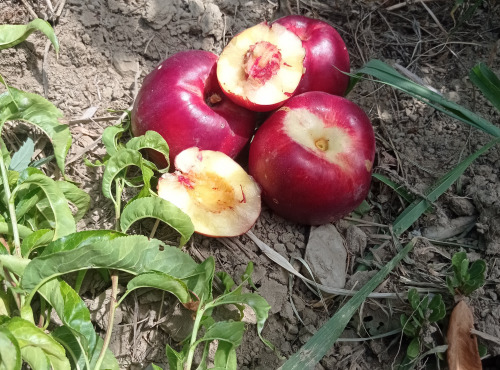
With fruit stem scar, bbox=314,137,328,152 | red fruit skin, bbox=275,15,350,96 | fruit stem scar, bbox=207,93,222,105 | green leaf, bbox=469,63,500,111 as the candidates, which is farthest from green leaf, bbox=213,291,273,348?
green leaf, bbox=469,63,500,111

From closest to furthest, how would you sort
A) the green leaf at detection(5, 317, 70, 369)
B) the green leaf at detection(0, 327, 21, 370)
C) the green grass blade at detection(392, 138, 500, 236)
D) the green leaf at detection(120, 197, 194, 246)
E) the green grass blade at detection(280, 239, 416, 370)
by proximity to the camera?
1. the green leaf at detection(0, 327, 21, 370)
2. the green leaf at detection(5, 317, 70, 369)
3. the green grass blade at detection(280, 239, 416, 370)
4. the green leaf at detection(120, 197, 194, 246)
5. the green grass blade at detection(392, 138, 500, 236)

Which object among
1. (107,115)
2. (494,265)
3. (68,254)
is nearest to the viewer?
(68,254)

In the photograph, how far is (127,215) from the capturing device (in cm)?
132

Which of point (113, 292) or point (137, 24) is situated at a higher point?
point (137, 24)

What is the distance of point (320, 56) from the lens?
1.61 metres

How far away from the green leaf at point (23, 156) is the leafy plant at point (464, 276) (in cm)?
116

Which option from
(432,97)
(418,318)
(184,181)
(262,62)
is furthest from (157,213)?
(432,97)

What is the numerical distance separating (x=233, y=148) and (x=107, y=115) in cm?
40

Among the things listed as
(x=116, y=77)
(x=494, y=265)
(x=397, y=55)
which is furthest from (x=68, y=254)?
(x=397, y=55)

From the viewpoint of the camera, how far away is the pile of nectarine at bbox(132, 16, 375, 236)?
4.76 ft

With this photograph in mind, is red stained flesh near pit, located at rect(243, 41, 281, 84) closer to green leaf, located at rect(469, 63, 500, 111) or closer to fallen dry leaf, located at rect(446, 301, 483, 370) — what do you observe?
green leaf, located at rect(469, 63, 500, 111)

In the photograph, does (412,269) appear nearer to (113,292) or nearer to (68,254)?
(113,292)

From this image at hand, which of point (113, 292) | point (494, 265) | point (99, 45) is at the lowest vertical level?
point (494, 265)

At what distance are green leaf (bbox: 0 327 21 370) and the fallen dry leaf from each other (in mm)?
982
